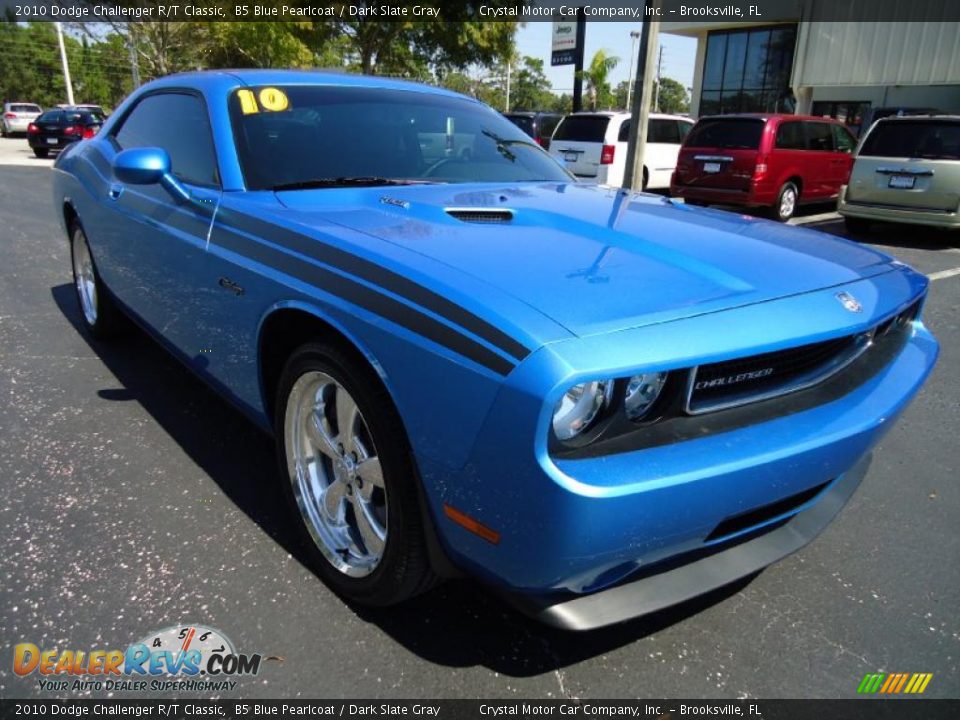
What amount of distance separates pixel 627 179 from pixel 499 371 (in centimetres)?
908

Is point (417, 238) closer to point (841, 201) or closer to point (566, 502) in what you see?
point (566, 502)

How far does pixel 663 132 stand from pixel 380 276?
12.4 metres

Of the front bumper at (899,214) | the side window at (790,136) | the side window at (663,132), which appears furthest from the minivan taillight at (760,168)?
the side window at (663,132)

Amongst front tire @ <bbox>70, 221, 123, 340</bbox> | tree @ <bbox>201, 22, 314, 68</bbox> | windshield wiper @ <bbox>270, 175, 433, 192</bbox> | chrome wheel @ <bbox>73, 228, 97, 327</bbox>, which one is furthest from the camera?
tree @ <bbox>201, 22, 314, 68</bbox>

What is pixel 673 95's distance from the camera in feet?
306

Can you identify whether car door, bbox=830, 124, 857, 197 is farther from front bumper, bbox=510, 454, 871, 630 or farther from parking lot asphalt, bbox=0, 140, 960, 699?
front bumper, bbox=510, 454, 871, 630

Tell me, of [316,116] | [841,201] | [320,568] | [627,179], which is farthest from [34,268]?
[841,201]

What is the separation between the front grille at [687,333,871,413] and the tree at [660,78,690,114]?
90.2 meters

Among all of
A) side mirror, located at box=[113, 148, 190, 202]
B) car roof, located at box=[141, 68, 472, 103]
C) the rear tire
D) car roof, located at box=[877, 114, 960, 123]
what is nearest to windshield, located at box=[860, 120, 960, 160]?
car roof, located at box=[877, 114, 960, 123]

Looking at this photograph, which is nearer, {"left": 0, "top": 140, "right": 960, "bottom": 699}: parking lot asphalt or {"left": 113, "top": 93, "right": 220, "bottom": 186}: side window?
{"left": 0, "top": 140, "right": 960, "bottom": 699}: parking lot asphalt

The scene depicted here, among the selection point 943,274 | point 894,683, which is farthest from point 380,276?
point 943,274

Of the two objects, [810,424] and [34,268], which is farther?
[34,268]

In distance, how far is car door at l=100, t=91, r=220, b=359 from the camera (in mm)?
2590

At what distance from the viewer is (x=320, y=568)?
2.15 m
